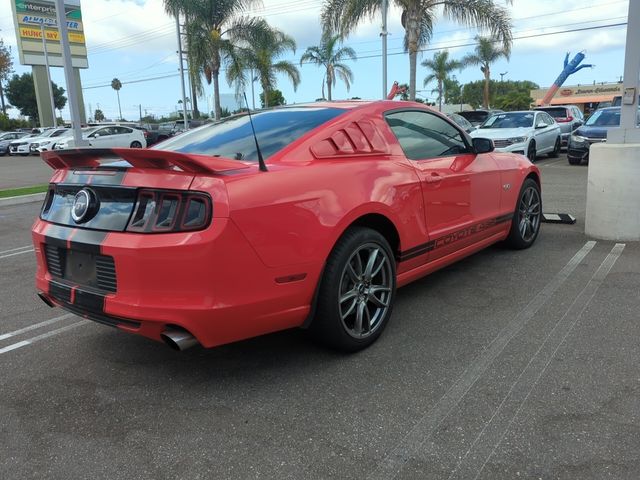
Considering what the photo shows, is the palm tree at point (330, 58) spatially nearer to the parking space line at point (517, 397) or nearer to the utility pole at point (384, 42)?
the utility pole at point (384, 42)

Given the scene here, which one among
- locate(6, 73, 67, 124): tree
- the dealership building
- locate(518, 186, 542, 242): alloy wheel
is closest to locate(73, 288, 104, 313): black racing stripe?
locate(518, 186, 542, 242): alloy wheel

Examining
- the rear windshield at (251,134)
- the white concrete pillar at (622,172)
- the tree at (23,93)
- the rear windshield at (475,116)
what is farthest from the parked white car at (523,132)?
the tree at (23,93)

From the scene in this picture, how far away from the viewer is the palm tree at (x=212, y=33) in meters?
26.7

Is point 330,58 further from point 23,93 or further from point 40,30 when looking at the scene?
point 23,93

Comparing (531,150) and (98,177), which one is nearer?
(98,177)

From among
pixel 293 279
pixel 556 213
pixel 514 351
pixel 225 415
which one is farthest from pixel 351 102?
pixel 556 213

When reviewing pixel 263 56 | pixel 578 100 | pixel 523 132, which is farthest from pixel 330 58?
pixel 578 100

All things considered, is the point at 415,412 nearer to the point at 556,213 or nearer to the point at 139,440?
the point at 139,440

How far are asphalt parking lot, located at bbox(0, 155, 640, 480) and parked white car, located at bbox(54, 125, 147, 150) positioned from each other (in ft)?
69.9

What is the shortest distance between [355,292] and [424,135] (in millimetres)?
1553

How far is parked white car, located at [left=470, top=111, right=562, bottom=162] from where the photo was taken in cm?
1399

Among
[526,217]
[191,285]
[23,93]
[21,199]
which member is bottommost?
[21,199]

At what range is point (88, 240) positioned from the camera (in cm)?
286

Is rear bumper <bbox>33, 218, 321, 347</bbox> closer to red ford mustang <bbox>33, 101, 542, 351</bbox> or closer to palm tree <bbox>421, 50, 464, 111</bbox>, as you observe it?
red ford mustang <bbox>33, 101, 542, 351</bbox>
